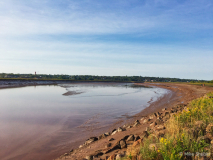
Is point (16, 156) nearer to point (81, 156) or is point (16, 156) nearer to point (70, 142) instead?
point (70, 142)

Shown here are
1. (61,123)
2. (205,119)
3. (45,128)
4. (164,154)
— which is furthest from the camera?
(61,123)

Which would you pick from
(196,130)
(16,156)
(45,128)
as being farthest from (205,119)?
(45,128)

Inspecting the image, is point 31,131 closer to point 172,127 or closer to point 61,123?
point 61,123

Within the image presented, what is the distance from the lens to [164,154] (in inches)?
142

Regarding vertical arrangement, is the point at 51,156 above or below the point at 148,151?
below

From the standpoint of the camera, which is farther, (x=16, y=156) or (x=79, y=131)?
(x=79, y=131)

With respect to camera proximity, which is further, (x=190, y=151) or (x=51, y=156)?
(x=51, y=156)

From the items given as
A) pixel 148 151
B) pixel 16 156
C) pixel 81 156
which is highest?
pixel 148 151

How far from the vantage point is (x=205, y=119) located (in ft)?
19.9

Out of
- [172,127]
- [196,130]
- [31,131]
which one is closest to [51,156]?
[31,131]

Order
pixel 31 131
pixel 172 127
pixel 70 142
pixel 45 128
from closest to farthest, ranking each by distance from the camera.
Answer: pixel 172 127 < pixel 70 142 < pixel 31 131 < pixel 45 128

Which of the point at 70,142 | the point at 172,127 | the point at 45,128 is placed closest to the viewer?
the point at 172,127

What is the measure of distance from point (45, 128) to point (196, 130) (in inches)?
326

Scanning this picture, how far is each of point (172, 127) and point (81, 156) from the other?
3502 millimetres
